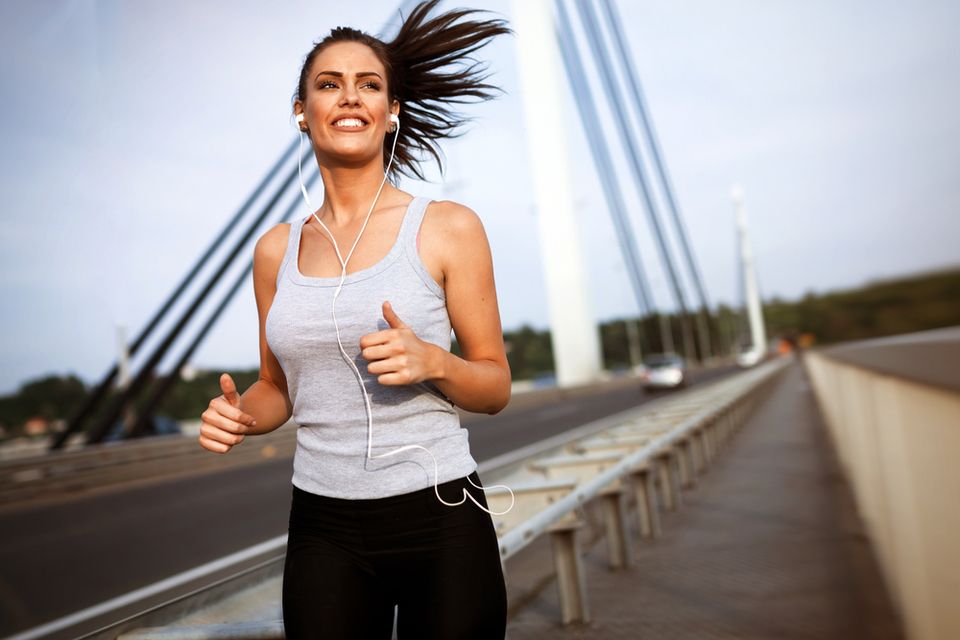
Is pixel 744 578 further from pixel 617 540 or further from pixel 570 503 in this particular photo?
pixel 570 503

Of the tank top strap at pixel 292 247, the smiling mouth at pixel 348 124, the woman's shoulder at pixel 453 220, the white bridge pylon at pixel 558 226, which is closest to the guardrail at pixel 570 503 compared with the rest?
the tank top strap at pixel 292 247

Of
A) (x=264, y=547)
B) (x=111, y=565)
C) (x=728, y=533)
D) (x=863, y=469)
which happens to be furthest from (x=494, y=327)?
(x=111, y=565)

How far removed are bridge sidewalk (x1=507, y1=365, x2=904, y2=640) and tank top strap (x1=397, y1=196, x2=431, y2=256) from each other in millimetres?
2079

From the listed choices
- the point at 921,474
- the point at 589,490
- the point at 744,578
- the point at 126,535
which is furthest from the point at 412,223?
the point at 126,535

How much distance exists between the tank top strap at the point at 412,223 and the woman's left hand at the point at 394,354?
0.87 feet

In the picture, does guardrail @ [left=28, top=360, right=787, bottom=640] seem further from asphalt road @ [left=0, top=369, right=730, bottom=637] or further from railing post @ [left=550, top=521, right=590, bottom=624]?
asphalt road @ [left=0, top=369, right=730, bottom=637]

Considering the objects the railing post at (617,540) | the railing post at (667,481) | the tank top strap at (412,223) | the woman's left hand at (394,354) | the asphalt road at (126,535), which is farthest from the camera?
the railing post at (667,481)

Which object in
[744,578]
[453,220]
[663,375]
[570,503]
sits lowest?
[744,578]

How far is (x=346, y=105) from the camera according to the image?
1.87m

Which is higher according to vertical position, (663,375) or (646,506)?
(663,375)

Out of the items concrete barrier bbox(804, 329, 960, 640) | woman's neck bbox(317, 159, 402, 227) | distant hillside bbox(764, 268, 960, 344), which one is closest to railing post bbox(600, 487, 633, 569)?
concrete barrier bbox(804, 329, 960, 640)

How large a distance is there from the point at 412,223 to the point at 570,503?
85.6 inches

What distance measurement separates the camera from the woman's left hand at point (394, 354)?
1429 millimetres

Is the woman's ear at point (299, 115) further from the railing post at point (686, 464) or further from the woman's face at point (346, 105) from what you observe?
the railing post at point (686, 464)
